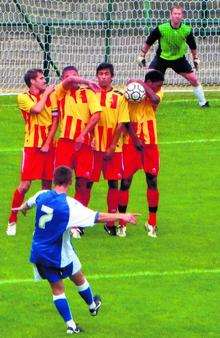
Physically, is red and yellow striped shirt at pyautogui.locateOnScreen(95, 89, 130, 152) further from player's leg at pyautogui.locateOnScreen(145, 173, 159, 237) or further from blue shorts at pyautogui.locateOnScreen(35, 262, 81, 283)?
blue shorts at pyautogui.locateOnScreen(35, 262, 81, 283)

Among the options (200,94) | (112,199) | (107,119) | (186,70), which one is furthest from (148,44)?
(112,199)

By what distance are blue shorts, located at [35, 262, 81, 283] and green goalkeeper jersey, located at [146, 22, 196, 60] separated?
506 inches

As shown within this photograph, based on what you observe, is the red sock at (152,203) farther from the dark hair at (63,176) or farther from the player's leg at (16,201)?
the dark hair at (63,176)

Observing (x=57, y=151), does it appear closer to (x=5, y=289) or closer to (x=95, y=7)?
(x=5, y=289)

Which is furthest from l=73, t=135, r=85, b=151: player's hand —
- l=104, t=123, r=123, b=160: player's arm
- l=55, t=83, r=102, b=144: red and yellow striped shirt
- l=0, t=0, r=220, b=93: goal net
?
l=0, t=0, r=220, b=93: goal net

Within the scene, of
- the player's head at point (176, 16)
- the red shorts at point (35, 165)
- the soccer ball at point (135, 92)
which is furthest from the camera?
the player's head at point (176, 16)

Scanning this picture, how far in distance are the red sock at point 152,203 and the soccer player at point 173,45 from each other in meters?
8.43

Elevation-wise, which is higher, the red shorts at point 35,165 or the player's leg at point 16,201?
the red shorts at point 35,165

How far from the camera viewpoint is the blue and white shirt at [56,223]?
1316 cm

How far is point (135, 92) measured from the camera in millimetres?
17156

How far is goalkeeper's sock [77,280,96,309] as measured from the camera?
13602 millimetres

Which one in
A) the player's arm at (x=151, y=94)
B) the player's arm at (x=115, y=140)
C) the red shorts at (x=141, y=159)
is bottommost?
the red shorts at (x=141, y=159)

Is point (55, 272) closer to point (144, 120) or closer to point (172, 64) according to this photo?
point (144, 120)

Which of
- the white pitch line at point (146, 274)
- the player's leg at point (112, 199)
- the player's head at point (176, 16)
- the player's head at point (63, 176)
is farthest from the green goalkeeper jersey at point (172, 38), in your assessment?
the player's head at point (63, 176)
